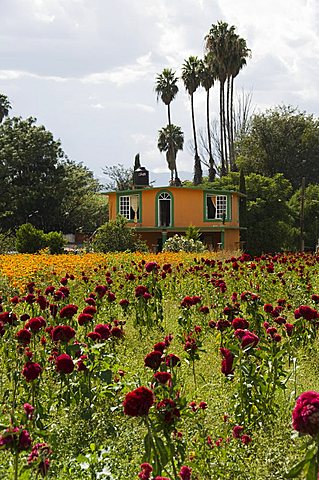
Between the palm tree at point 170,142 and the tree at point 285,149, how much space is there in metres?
7.84

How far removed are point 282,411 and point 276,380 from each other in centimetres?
31

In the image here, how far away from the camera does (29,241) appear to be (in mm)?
28375

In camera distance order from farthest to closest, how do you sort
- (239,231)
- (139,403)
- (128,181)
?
1. (128,181)
2. (239,231)
3. (139,403)

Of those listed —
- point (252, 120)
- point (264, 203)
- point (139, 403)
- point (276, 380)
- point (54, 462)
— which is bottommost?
point (54, 462)

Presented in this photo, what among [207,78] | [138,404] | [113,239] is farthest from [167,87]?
[138,404]

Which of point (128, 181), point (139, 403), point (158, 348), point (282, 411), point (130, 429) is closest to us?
point (139, 403)

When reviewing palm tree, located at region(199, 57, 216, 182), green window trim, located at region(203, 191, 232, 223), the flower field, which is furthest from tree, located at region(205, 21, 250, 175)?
the flower field

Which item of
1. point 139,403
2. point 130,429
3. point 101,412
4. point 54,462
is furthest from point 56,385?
point 139,403

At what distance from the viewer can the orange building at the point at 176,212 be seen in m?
37.1

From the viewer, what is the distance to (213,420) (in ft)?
16.6

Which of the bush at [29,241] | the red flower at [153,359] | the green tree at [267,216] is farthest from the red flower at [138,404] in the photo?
the green tree at [267,216]

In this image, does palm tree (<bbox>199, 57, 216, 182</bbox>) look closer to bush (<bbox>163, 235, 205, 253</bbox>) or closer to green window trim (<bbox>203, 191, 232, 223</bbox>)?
green window trim (<bbox>203, 191, 232, 223</bbox>)

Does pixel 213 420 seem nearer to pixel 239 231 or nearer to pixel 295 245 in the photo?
pixel 239 231

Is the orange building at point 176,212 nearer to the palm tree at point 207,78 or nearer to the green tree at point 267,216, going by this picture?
the green tree at point 267,216
